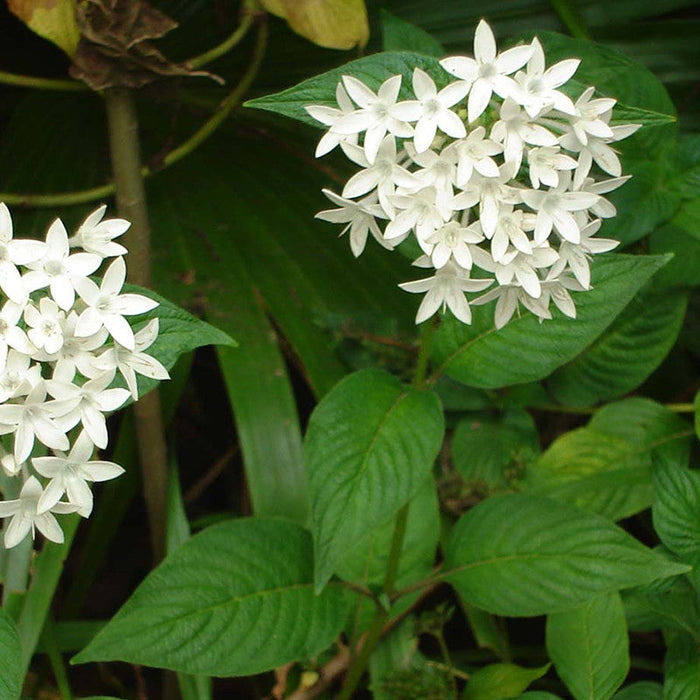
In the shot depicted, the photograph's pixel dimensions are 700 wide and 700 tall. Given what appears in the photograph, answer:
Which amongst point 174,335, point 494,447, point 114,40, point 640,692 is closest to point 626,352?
point 494,447

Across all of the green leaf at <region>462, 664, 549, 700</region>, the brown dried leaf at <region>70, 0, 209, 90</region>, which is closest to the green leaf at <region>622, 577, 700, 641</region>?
the green leaf at <region>462, 664, 549, 700</region>

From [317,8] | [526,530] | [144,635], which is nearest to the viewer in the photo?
[144,635]

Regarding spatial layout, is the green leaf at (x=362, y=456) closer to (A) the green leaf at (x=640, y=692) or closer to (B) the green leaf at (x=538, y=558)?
(B) the green leaf at (x=538, y=558)

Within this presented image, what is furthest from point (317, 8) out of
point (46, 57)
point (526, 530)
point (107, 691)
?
point (107, 691)

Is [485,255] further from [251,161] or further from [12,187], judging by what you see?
[12,187]

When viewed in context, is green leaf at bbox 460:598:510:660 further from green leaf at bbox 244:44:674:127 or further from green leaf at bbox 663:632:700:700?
green leaf at bbox 244:44:674:127
